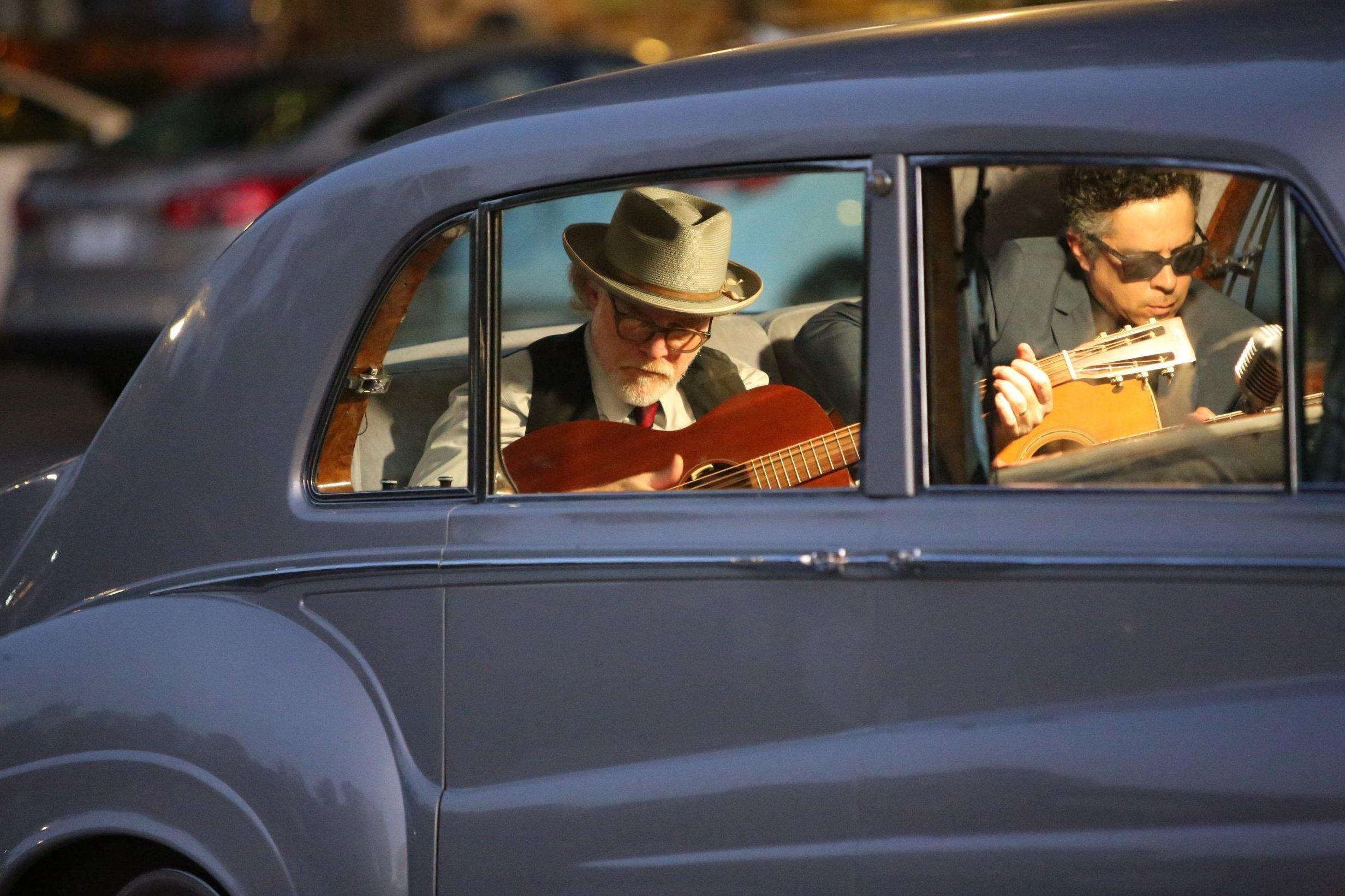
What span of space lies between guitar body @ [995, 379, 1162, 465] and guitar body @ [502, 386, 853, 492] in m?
0.33

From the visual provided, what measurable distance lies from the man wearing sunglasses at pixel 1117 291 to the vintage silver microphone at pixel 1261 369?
2 cm

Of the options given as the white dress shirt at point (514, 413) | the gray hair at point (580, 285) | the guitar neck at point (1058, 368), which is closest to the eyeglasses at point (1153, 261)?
the guitar neck at point (1058, 368)

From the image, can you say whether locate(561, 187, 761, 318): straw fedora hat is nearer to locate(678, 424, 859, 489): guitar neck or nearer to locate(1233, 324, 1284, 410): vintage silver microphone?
locate(678, 424, 859, 489): guitar neck

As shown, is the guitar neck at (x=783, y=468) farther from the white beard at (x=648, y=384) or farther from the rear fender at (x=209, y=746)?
the rear fender at (x=209, y=746)

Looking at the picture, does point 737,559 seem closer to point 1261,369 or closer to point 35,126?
point 1261,369

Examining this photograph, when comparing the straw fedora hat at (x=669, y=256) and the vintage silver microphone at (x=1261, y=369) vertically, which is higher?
the straw fedora hat at (x=669, y=256)

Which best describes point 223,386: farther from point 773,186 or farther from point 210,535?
point 773,186

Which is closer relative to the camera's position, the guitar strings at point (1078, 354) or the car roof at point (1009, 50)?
the car roof at point (1009, 50)

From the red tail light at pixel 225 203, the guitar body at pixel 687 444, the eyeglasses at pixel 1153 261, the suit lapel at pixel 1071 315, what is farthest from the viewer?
the red tail light at pixel 225 203

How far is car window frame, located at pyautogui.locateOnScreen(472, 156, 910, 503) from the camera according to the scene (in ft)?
6.89

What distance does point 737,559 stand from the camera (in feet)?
6.96

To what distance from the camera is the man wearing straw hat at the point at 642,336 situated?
248 cm

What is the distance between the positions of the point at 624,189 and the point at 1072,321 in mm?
693

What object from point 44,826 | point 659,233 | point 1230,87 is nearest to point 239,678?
point 44,826
